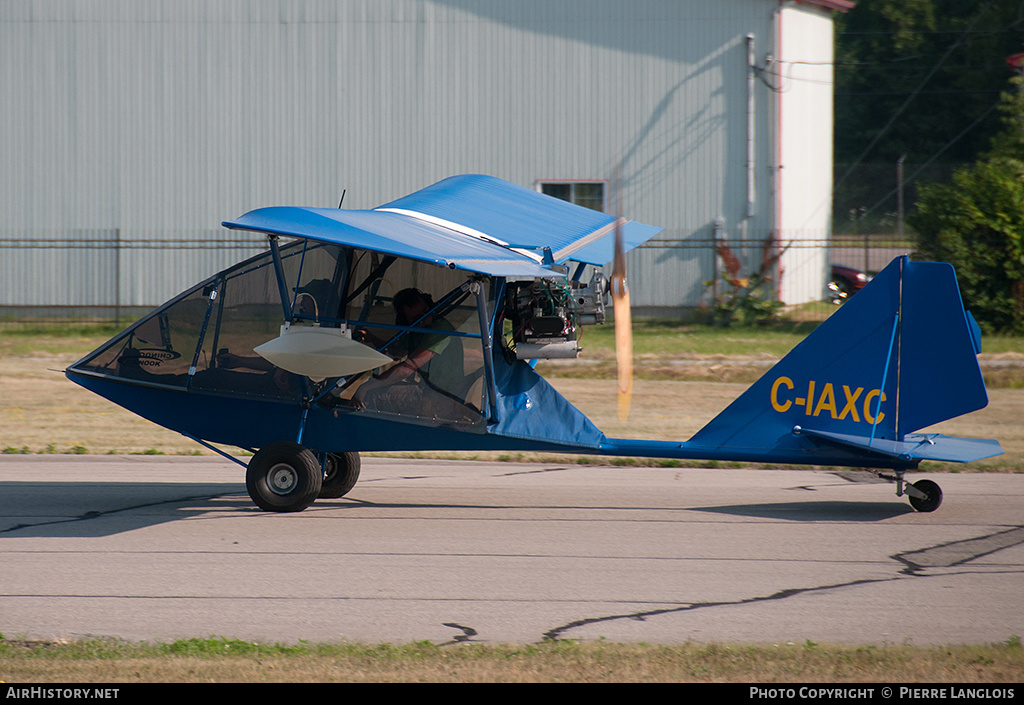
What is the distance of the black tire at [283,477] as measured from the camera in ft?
27.5

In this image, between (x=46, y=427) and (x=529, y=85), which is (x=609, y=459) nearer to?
(x=46, y=427)

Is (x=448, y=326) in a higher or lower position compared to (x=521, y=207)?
lower

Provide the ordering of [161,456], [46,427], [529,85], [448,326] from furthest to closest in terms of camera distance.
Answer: [529,85] < [46,427] < [161,456] < [448,326]

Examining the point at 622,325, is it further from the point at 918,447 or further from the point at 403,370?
the point at 918,447

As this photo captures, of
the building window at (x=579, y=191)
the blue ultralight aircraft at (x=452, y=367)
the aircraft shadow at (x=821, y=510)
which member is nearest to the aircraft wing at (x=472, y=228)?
the blue ultralight aircraft at (x=452, y=367)

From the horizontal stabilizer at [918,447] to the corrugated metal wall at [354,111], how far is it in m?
16.6

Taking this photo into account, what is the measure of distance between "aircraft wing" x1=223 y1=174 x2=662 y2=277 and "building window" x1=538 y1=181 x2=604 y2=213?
576 inches

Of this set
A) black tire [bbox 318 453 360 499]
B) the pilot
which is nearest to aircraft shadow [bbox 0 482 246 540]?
black tire [bbox 318 453 360 499]

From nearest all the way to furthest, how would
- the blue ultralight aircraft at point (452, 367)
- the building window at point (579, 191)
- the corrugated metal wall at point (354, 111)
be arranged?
1. the blue ultralight aircraft at point (452, 367)
2. the corrugated metal wall at point (354, 111)
3. the building window at point (579, 191)

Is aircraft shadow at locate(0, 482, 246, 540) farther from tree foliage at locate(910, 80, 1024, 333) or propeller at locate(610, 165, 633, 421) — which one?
tree foliage at locate(910, 80, 1024, 333)

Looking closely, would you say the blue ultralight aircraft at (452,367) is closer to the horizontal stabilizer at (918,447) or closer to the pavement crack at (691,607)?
the horizontal stabilizer at (918,447)

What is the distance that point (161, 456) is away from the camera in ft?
37.4
